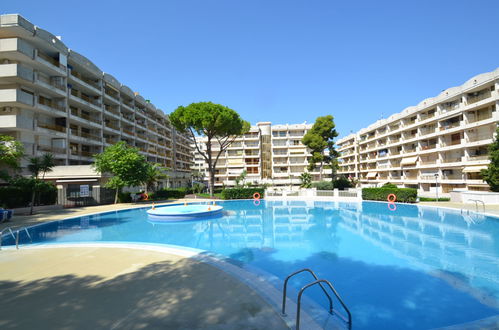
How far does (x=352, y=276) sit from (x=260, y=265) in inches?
137

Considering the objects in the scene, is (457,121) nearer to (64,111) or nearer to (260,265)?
(260,265)

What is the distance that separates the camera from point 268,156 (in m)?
70.5

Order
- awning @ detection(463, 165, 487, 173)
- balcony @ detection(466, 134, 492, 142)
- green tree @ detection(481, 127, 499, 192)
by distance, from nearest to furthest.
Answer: green tree @ detection(481, 127, 499, 192)
awning @ detection(463, 165, 487, 173)
balcony @ detection(466, 134, 492, 142)

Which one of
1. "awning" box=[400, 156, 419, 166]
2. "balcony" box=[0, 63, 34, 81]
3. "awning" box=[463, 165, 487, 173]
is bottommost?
"awning" box=[463, 165, 487, 173]

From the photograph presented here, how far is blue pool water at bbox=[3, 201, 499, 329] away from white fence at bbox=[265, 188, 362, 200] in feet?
37.5

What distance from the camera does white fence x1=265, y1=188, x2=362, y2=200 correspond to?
34.8 meters

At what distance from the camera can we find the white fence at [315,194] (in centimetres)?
3475

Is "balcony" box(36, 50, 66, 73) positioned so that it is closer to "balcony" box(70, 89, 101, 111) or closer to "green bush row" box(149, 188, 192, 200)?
"balcony" box(70, 89, 101, 111)

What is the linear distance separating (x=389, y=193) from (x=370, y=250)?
71.7ft

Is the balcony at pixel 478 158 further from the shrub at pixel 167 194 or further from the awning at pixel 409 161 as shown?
the shrub at pixel 167 194

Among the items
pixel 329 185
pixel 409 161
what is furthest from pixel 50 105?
pixel 409 161

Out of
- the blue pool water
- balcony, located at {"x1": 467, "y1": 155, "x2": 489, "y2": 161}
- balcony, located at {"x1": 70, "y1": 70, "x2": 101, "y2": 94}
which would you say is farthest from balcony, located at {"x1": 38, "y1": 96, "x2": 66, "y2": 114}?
balcony, located at {"x1": 467, "y1": 155, "x2": 489, "y2": 161}

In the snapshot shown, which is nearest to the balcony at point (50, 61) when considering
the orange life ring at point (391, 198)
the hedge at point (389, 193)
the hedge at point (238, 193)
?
the hedge at point (238, 193)

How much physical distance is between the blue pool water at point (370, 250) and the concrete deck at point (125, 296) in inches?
102
